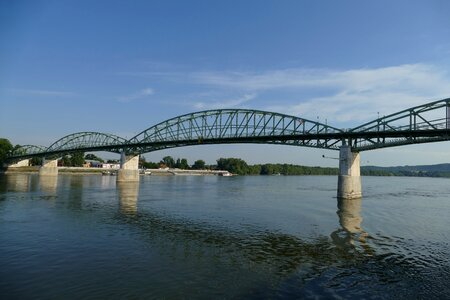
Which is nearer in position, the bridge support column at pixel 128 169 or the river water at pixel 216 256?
the river water at pixel 216 256

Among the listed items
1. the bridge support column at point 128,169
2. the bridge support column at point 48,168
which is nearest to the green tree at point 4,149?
the bridge support column at point 48,168

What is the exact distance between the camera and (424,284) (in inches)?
562

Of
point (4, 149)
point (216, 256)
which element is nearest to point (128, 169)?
point (4, 149)

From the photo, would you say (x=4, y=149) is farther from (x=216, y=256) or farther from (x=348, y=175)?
(x=216, y=256)

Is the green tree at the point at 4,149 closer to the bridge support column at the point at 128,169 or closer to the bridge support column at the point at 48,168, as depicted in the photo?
the bridge support column at the point at 48,168

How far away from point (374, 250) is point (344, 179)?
3303cm

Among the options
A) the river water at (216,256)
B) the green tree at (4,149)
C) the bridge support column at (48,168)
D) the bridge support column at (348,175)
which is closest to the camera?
the river water at (216,256)

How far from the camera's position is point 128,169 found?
96000 mm

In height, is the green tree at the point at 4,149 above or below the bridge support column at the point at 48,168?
above

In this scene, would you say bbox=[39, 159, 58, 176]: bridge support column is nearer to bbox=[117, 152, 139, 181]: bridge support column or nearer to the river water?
bbox=[117, 152, 139, 181]: bridge support column

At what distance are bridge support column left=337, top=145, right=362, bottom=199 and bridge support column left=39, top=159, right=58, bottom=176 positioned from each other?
356 ft

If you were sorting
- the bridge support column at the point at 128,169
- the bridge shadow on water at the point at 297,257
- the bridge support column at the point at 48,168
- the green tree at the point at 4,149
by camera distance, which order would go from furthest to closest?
1. the green tree at the point at 4,149
2. the bridge support column at the point at 48,168
3. the bridge support column at the point at 128,169
4. the bridge shadow on water at the point at 297,257

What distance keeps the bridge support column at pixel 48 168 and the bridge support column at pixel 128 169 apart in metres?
40.6

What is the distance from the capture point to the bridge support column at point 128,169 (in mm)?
93125
